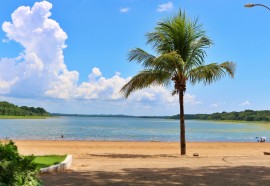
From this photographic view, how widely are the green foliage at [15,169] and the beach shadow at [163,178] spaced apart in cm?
245

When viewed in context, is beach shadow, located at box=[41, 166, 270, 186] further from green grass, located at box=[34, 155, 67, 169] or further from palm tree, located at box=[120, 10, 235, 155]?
palm tree, located at box=[120, 10, 235, 155]

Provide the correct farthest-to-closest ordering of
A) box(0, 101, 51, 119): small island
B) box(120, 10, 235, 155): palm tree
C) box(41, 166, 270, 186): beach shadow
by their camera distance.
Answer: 1. box(0, 101, 51, 119): small island
2. box(120, 10, 235, 155): palm tree
3. box(41, 166, 270, 186): beach shadow

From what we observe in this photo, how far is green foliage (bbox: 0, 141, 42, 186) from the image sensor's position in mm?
5228

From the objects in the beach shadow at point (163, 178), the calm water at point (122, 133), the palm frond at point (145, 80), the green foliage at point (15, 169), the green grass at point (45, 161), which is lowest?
the calm water at point (122, 133)

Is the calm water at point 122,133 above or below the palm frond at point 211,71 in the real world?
below

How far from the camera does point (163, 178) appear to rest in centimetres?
913

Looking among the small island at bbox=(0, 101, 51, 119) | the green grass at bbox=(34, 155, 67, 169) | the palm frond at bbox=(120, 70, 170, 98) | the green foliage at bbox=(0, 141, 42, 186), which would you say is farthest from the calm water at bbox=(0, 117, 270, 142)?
the small island at bbox=(0, 101, 51, 119)

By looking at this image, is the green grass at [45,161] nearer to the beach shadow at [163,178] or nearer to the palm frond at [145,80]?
the beach shadow at [163,178]

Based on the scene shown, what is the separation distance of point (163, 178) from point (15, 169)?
4468 millimetres

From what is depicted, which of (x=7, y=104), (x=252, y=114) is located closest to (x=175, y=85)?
(x=252, y=114)

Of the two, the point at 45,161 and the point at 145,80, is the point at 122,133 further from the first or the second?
the point at 45,161

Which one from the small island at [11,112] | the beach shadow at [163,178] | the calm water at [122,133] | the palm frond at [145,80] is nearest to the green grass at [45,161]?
the beach shadow at [163,178]

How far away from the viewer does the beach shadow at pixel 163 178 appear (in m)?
8.52

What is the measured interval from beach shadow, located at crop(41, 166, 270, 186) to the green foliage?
8.03ft
